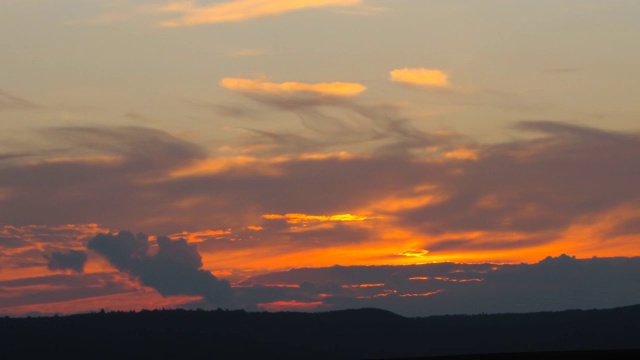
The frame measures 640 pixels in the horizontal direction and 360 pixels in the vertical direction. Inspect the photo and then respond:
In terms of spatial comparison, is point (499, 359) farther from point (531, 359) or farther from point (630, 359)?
point (630, 359)

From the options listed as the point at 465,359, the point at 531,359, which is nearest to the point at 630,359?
the point at 531,359

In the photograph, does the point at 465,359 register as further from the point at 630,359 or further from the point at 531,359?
the point at 630,359

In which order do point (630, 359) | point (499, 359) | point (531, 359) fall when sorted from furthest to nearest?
1. point (499, 359)
2. point (531, 359)
3. point (630, 359)

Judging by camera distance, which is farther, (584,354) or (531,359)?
(584,354)

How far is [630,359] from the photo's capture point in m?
139

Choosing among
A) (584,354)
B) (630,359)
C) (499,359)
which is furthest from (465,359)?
(630,359)

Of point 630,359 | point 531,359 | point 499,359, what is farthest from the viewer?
point 499,359

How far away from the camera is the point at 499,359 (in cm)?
15875

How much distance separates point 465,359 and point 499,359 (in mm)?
5348

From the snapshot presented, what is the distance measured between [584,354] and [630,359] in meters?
22.7

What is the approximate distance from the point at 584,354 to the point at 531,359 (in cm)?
1592

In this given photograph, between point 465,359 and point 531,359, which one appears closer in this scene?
point 531,359

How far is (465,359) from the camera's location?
162m

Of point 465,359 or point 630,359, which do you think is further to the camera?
point 465,359
